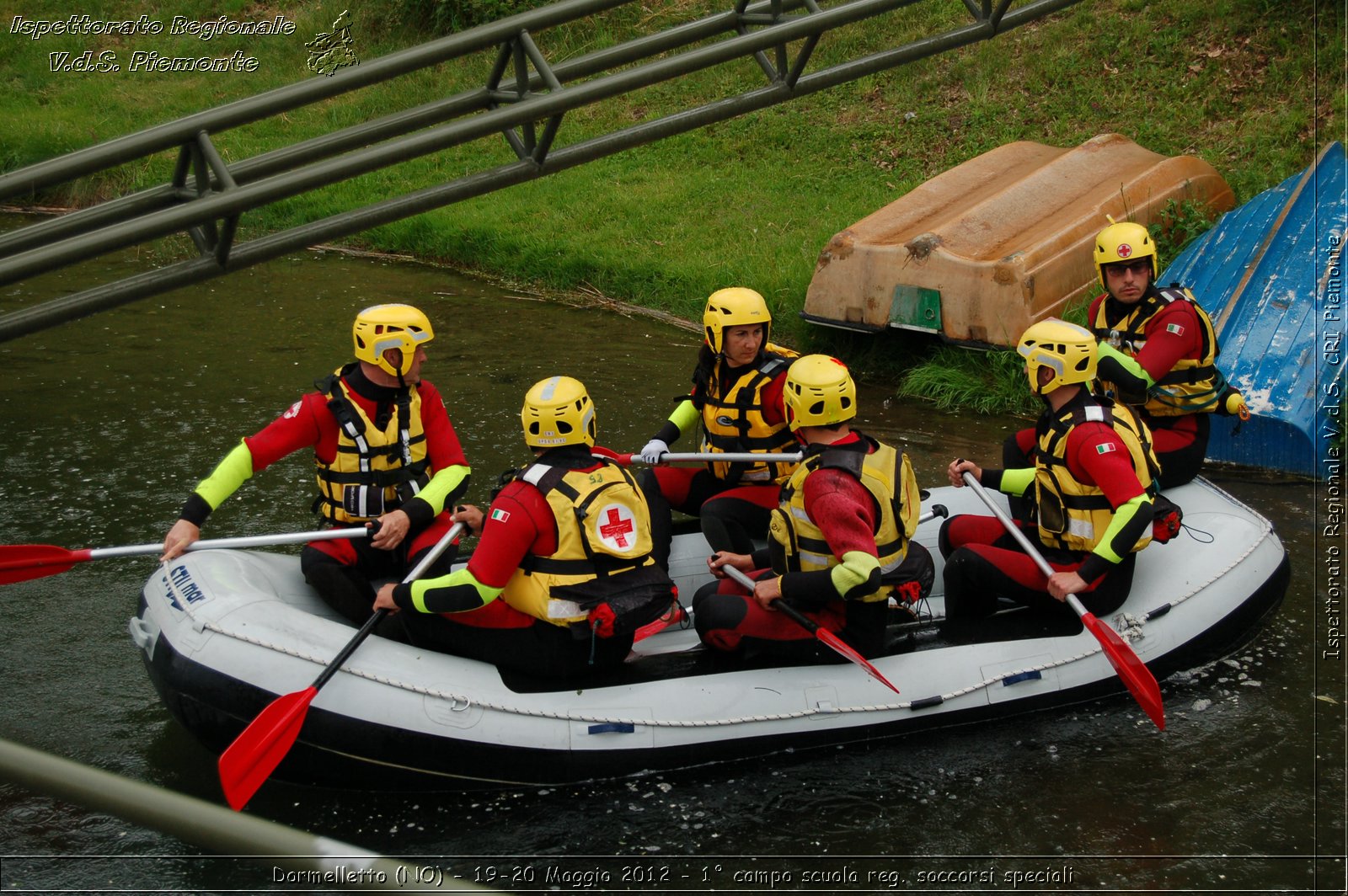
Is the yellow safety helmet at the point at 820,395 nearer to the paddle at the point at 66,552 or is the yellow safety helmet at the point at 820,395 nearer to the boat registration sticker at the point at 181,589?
the paddle at the point at 66,552

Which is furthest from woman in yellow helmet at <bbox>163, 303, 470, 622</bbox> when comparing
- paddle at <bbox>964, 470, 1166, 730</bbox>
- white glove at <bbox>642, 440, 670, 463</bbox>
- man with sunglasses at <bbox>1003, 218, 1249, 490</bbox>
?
man with sunglasses at <bbox>1003, 218, 1249, 490</bbox>

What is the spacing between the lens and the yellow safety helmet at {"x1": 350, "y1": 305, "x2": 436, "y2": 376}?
16.6 ft

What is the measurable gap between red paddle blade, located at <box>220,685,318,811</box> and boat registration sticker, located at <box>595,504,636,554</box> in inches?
44.9

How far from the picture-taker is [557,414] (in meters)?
4.54

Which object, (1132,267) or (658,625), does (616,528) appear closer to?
(658,625)

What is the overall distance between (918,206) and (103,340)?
21.9ft

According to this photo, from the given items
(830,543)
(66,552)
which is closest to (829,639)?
(830,543)

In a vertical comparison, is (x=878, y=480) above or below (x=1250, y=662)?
above

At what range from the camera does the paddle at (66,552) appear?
5.01m

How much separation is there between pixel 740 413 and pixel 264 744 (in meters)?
2.56

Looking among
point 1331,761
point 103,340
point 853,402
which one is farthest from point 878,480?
point 103,340

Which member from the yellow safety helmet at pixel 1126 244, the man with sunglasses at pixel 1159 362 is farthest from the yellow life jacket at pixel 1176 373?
the yellow safety helmet at pixel 1126 244

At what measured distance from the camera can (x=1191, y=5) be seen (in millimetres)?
12484

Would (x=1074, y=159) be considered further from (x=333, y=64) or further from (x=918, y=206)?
(x=333, y=64)
